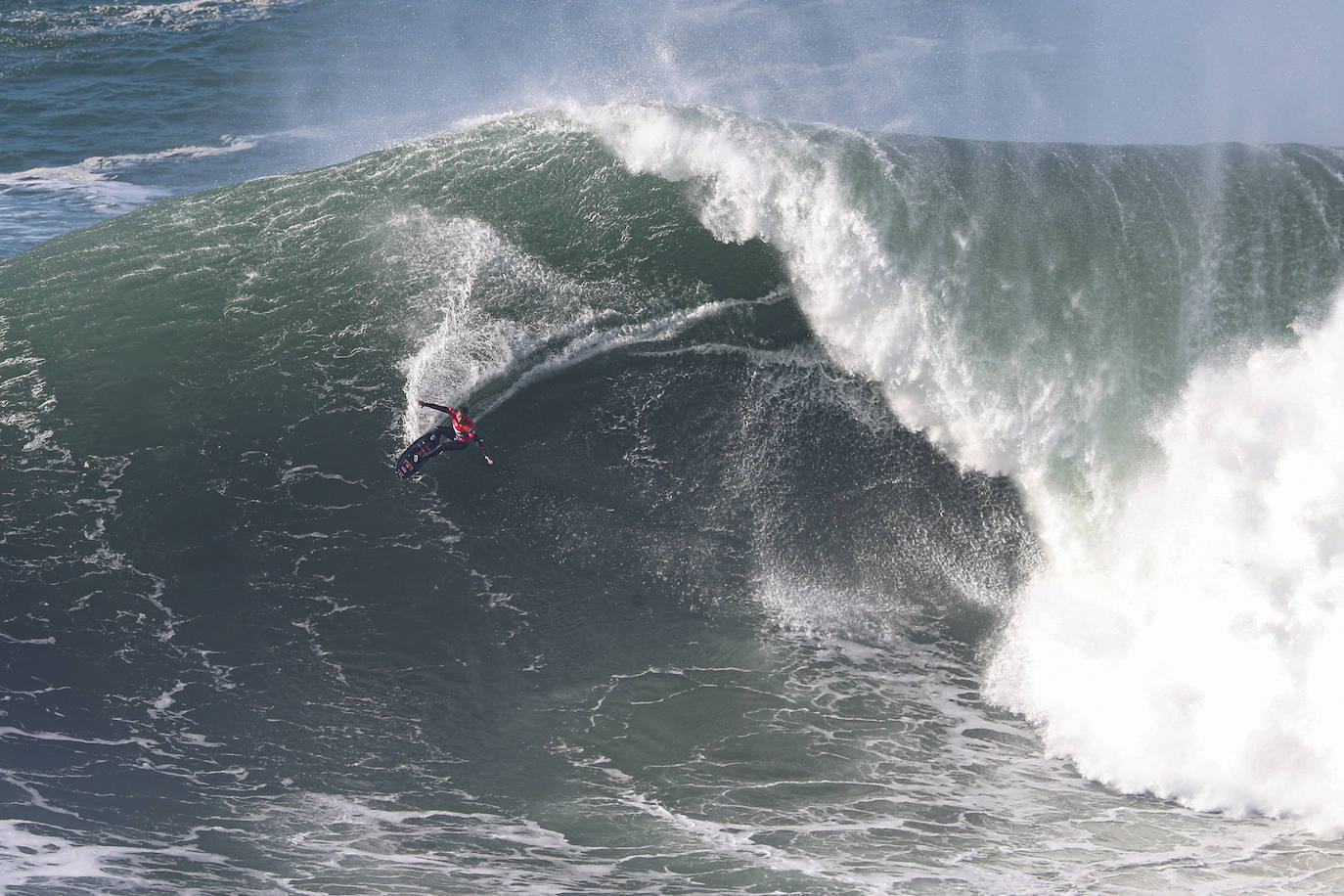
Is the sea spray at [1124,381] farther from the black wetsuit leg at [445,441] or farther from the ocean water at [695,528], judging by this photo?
the black wetsuit leg at [445,441]

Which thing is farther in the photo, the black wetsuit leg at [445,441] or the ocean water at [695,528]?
the black wetsuit leg at [445,441]

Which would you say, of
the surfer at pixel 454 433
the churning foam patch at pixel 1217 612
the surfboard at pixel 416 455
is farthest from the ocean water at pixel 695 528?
the surfer at pixel 454 433

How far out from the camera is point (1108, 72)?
18391 mm

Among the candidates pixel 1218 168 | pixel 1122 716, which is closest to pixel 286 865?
Result: pixel 1122 716

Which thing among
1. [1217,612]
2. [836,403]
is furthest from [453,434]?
[1217,612]

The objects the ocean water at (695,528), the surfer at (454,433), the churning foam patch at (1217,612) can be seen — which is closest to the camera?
the churning foam patch at (1217,612)

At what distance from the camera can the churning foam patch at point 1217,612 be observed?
27.5ft

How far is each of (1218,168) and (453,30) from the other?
1606cm

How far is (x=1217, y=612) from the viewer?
885 cm

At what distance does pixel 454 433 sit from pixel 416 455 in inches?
19.8

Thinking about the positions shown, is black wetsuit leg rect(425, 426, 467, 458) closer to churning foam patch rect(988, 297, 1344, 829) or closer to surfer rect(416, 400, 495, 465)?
surfer rect(416, 400, 495, 465)

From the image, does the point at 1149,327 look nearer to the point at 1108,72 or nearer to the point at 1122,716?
the point at 1122,716

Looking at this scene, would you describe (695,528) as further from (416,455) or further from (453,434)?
(416,455)

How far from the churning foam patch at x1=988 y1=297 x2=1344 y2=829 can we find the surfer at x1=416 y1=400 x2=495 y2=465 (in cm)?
590
